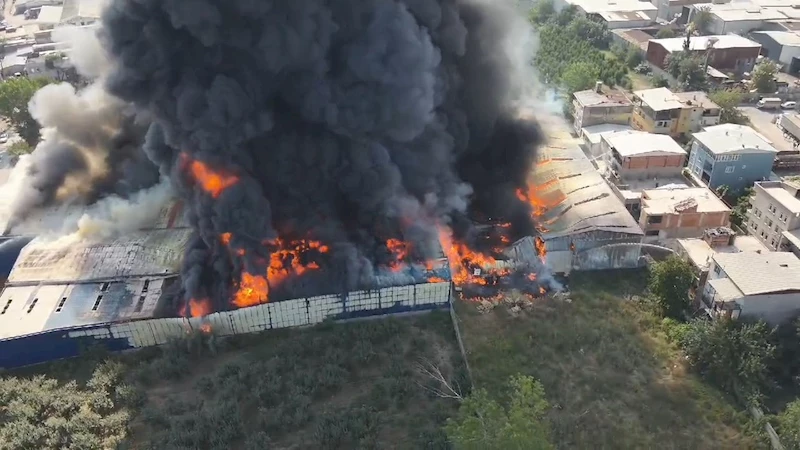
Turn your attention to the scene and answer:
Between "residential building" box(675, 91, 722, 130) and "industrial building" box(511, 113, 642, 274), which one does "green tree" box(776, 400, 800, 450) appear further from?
"residential building" box(675, 91, 722, 130)

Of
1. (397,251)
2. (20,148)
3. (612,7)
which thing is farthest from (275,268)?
(612,7)

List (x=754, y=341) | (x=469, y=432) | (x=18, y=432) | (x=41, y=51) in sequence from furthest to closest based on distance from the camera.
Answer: (x=41, y=51) → (x=754, y=341) → (x=18, y=432) → (x=469, y=432)

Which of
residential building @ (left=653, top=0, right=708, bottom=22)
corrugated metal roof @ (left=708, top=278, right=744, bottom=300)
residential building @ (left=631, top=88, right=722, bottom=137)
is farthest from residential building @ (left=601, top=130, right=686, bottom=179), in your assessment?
residential building @ (left=653, top=0, right=708, bottom=22)

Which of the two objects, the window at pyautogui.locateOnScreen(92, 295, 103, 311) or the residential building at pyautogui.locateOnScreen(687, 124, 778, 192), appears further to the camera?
the residential building at pyautogui.locateOnScreen(687, 124, 778, 192)

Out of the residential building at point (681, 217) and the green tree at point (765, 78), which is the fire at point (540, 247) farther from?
the green tree at point (765, 78)

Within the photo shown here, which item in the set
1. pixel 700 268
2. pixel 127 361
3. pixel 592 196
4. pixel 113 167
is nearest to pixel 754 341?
pixel 700 268

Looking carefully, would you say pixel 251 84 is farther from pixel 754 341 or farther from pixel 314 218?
pixel 754 341
